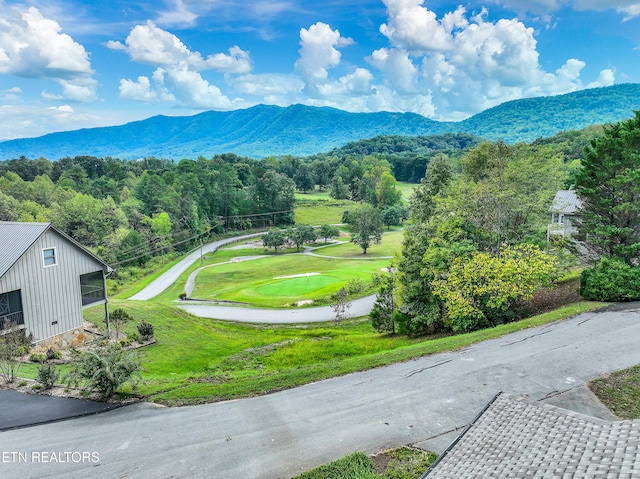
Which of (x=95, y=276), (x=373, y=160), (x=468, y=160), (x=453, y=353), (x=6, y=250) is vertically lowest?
(x=453, y=353)

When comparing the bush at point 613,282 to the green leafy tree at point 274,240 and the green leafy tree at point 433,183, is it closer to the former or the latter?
the green leafy tree at point 433,183

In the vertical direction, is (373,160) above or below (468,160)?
above

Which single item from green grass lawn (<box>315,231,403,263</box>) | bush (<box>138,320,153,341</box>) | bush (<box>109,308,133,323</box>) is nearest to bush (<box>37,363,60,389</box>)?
bush (<box>138,320,153,341</box>)

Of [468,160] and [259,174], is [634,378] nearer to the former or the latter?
[468,160]

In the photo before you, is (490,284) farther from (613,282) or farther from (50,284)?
(50,284)

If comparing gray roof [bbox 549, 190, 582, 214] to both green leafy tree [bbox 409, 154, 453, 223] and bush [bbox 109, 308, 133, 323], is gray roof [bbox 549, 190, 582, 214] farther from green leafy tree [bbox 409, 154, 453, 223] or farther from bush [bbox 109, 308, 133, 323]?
bush [bbox 109, 308, 133, 323]

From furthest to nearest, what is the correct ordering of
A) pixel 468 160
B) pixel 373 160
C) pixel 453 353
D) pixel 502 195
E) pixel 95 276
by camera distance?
pixel 373 160 < pixel 468 160 < pixel 95 276 < pixel 502 195 < pixel 453 353

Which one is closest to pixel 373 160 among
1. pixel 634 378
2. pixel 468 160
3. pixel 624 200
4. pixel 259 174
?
pixel 259 174
